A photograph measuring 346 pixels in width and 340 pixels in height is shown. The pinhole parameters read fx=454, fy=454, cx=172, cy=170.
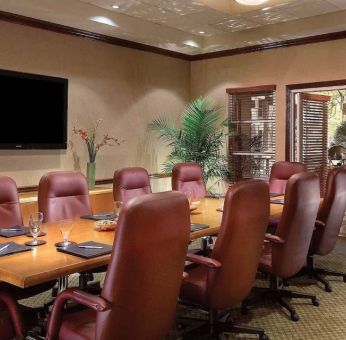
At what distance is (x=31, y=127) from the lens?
5352mm

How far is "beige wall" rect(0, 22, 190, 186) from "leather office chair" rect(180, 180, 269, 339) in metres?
3.35

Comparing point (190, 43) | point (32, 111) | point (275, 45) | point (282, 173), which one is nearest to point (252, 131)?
point (275, 45)

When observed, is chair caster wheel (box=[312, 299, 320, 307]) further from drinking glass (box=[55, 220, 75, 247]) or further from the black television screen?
the black television screen

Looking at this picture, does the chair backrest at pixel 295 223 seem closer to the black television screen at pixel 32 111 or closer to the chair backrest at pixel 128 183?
the chair backrest at pixel 128 183

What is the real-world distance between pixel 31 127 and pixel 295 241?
3.51 meters

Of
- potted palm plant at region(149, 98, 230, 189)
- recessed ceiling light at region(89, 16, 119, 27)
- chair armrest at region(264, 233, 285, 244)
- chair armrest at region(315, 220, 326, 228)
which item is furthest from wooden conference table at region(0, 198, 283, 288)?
potted palm plant at region(149, 98, 230, 189)

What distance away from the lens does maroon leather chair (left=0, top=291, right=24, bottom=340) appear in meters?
2.17

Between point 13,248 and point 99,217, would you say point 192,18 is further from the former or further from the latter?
point 13,248

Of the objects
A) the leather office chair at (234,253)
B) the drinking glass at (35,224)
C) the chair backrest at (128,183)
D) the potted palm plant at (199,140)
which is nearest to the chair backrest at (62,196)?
the chair backrest at (128,183)

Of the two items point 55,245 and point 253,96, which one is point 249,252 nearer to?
point 55,245

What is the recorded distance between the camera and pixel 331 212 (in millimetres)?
3711

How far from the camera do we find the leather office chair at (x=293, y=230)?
2.98 metres

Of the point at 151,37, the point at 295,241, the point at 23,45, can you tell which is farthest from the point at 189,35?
the point at 295,241

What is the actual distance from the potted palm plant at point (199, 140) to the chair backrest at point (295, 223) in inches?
137
